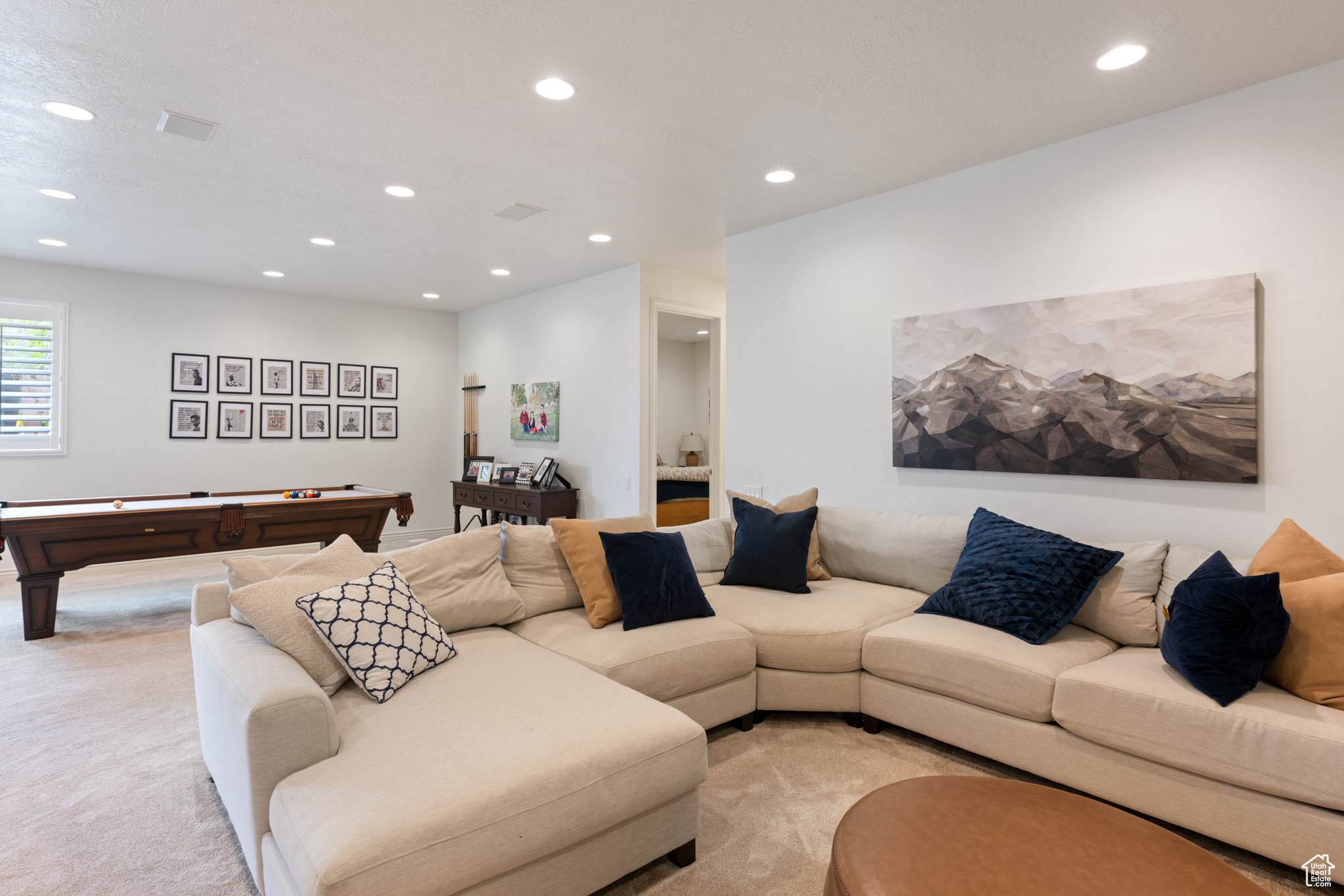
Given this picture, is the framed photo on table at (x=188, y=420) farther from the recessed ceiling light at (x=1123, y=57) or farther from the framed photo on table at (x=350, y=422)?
the recessed ceiling light at (x=1123, y=57)

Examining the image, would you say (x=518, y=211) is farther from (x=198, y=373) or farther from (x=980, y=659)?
(x=198, y=373)

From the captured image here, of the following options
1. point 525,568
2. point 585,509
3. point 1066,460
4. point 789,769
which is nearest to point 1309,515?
point 1066,460

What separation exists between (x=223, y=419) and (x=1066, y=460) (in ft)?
23.2

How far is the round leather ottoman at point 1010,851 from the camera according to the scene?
4.18 ft

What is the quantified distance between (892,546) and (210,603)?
2912mm

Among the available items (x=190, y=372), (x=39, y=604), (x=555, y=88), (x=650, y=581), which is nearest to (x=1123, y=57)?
(x=555, y=88)

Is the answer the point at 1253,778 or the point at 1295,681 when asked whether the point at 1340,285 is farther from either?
the point at 1253,778

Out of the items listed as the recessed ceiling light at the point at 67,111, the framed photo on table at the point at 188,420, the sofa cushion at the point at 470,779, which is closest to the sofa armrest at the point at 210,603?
the sofa cushion at the point at 470,779

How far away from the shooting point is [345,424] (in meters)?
7.25

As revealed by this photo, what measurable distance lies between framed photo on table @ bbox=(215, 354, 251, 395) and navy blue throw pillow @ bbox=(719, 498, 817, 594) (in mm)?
5619

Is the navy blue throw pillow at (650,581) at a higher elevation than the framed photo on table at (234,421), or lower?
lower

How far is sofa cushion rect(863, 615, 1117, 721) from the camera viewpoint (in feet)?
7.65

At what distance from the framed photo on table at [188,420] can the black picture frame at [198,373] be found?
122 millimetres

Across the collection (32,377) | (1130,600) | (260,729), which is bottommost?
(260,729)
